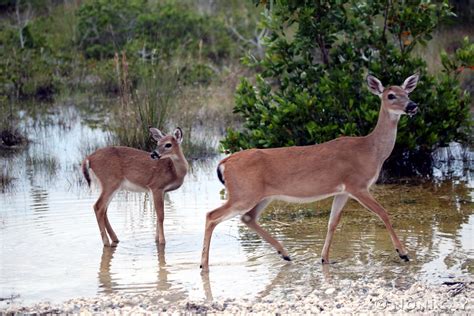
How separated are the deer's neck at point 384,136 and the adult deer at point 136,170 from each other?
221 cm

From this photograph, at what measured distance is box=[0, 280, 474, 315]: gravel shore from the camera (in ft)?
24.5

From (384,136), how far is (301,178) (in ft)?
3.34

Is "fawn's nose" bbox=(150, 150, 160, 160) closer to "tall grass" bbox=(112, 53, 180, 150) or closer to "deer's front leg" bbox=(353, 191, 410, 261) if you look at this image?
"deer's front leg" bbox=(353, 191, 410, 261)

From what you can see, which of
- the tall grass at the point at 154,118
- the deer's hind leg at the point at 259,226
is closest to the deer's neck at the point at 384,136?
the deer's hind leg at the point at 259,226

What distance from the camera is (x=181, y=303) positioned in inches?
309

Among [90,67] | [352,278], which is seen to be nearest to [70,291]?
[352,278]

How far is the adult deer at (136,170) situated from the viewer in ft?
34.2

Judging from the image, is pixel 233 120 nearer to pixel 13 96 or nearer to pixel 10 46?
pixel 13 96

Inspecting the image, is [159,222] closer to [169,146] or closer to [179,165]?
[179,165]

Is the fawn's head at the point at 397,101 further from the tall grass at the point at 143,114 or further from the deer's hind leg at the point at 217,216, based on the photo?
the tall grass at the point at 143,114

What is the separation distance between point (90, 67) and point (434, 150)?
10.6m

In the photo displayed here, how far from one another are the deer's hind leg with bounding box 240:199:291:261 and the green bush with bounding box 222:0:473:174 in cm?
311

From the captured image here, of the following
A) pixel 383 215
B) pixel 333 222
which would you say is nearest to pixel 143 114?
pixel 333 222

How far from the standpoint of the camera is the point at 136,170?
10586 mm
